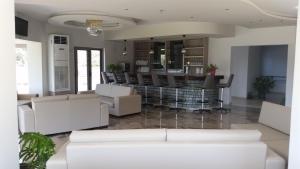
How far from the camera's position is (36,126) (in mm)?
5770

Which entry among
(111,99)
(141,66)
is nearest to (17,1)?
(111,99)

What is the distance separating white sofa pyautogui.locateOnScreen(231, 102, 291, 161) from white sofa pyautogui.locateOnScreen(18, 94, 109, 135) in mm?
3315

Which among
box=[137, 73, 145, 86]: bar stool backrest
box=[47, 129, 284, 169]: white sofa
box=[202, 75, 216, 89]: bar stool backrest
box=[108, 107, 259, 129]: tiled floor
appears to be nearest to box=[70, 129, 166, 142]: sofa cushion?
box=[47, 129, 284, 169]: white sofa

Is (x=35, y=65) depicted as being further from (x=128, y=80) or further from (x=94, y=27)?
(x=128, y=80)

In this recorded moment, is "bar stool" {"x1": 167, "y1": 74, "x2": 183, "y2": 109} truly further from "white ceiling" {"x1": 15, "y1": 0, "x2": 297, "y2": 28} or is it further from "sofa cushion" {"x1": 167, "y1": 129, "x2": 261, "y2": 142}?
"sofa cushion" {"x1": 167, "y1": 129, "x2": 261, "y2": 142}

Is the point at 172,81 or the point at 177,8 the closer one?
the point at 177,8

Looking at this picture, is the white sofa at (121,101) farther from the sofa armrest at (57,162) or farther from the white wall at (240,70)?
the white wall at (240,70)

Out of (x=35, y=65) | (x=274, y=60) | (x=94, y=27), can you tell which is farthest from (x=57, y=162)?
(x=274, y=60)

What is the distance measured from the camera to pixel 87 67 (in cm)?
1212

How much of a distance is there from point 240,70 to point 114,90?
654cm

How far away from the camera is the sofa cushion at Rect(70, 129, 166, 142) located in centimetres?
293

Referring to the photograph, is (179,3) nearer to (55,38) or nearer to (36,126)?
(36,126)

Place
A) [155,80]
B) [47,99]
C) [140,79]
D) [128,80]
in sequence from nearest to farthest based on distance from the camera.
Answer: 1. [47,99]
2. [155,80]
3. [140,79]
4. [128,80]

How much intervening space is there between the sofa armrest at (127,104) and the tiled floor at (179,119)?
0.17m
